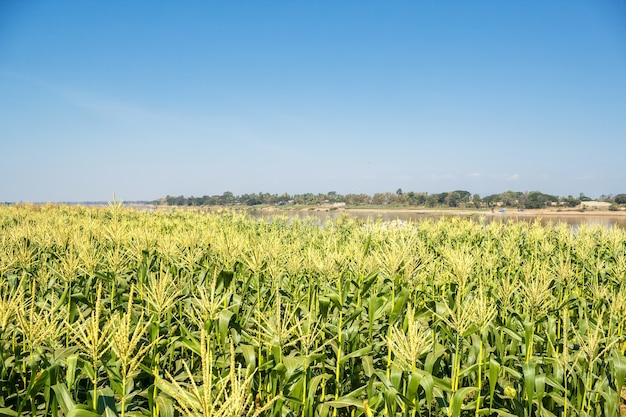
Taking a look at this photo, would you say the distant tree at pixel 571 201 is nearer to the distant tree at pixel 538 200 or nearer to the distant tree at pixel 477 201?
the distant tree at pixel 538 200

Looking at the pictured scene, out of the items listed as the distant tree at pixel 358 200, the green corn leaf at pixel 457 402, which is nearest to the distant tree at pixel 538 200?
the distant tree at pixel 358 200

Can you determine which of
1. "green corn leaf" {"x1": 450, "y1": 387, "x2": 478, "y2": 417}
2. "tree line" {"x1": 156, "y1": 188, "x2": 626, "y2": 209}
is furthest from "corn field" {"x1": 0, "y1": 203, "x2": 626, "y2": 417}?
"tree line" {"x1": 156, "y1": 188, "x2": 626, "y2": 209}

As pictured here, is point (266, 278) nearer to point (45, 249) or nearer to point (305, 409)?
point (305, 409)

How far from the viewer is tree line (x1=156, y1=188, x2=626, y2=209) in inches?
3150

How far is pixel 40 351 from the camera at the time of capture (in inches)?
102

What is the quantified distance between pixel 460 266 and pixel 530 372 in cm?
146

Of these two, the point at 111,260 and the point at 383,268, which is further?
the point at 111,260

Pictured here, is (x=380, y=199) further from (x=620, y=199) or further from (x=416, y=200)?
(x=620, y=199)

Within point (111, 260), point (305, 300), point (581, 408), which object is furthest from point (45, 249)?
point (581, 408)

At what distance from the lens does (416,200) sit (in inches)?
3406

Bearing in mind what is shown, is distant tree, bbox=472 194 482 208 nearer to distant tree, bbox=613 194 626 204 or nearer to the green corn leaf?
distant tree, bbox=613 194 626 204

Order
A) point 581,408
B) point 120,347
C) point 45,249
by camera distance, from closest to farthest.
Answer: point 120,347, point 581,408, point 45,249

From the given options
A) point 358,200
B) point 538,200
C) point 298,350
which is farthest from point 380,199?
point 298,350

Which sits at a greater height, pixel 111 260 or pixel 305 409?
pixel 111 260
